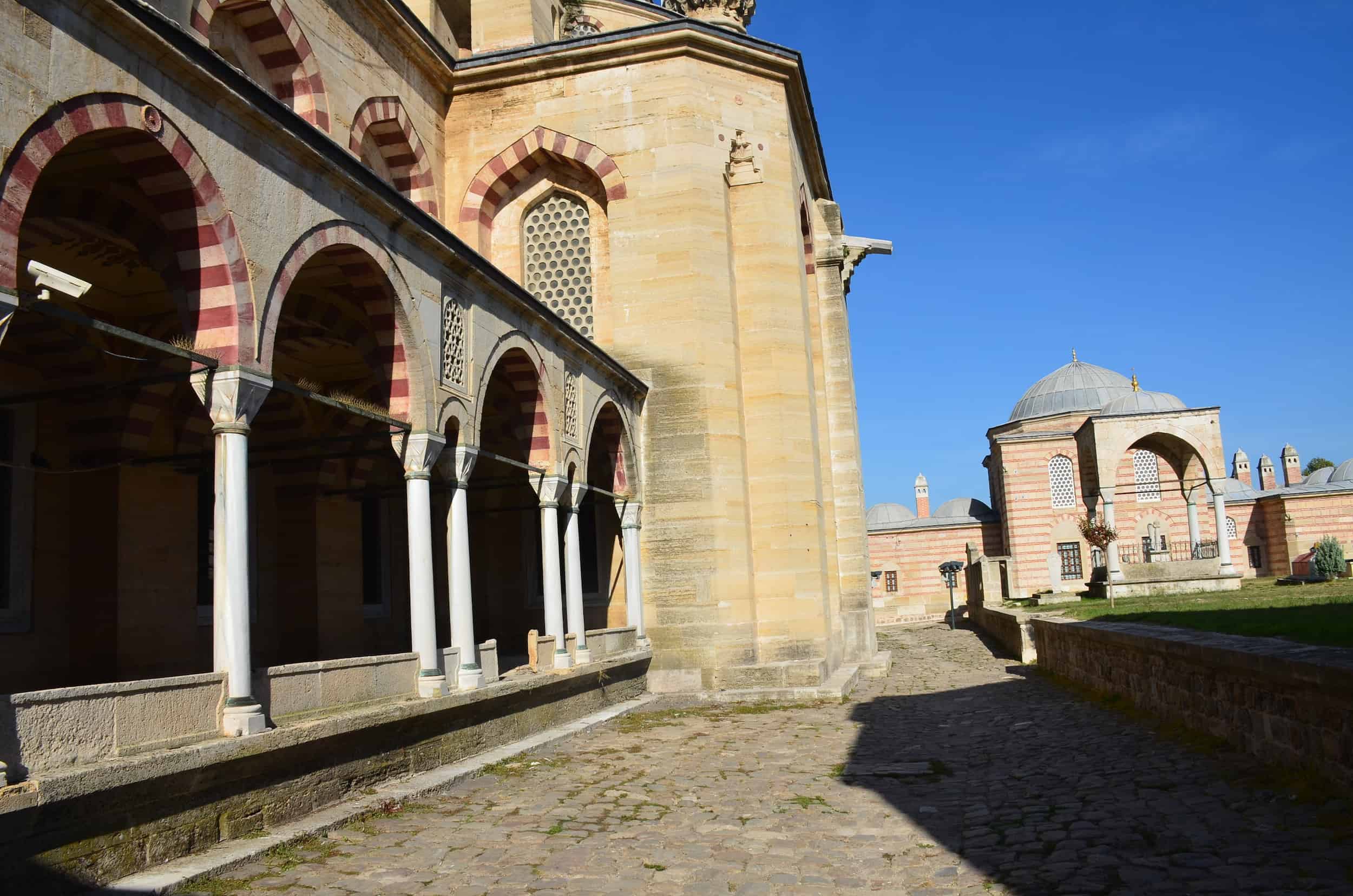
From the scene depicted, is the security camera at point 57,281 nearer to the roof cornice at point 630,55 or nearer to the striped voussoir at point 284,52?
the striped voussoir at point 284,52

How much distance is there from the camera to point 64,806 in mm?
4410

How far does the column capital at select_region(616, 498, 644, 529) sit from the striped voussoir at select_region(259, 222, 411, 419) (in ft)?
18.8

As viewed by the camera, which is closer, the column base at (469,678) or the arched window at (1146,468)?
the column base at (469,678)

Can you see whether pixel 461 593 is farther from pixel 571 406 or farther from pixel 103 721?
pixel 103 721

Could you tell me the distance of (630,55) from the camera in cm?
1477

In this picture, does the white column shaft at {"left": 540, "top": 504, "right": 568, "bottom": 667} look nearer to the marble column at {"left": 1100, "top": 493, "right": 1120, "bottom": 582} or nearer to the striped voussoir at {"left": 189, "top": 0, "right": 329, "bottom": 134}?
the striped voussoir at {"left": 189, "top": 0, "right": 329, "bottom": 134}

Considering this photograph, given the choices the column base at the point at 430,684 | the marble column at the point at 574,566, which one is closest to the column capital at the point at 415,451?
the column base at the point at 430,684

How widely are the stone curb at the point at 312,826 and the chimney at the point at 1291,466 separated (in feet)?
184

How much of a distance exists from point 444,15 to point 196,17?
339 inches

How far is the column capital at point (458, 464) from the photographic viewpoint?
8906 mm

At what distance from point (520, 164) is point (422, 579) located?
342 inches

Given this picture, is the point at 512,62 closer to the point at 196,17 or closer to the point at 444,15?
the point at 444,15

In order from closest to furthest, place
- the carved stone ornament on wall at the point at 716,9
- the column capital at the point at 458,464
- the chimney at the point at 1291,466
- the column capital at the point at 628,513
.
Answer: the column capital at the point at 458,464 < the column capital at the point at 628,513 < the carved stone ornament on wall at the point at 716,9 < the chimney at the point at 1291,466

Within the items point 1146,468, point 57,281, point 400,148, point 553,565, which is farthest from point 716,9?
point 1146,468
